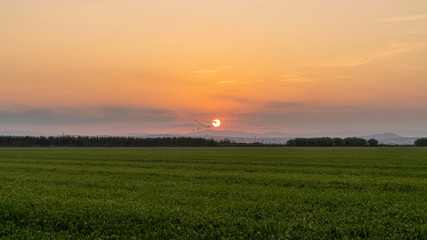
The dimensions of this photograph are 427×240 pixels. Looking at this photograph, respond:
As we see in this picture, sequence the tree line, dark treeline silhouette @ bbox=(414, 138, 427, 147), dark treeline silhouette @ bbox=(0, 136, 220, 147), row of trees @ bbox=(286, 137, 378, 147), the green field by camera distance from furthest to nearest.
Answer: row of trees @ bbox=(286, 137, 378, 147)
dark treeline silhouette @ bbox=(414, 138, 427, 147)
the tree line
dark treeline silhouette @ bbox=(0, 136, 220, 147)
the green field

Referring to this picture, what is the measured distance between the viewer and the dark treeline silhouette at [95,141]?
365ft

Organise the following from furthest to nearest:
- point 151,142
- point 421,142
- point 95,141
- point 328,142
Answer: point 151,142 → point 328,142 → point 95,141 → point 421,142

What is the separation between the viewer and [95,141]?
120m

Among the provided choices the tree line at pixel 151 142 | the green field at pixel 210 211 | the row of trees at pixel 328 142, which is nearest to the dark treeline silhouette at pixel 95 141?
the tree line at pixel 151 142

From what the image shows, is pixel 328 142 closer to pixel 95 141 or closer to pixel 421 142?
pixel 421 142

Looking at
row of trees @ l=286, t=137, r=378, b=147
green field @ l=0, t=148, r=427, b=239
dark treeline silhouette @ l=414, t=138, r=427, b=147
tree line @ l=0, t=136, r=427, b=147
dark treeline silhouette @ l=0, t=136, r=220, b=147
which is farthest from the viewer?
row of trees @ l=286, t=137, r=378, b=147

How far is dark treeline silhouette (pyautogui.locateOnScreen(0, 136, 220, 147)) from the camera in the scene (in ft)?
365

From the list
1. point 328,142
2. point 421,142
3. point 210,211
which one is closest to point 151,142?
point 328,142

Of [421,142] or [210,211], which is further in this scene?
[421,142]

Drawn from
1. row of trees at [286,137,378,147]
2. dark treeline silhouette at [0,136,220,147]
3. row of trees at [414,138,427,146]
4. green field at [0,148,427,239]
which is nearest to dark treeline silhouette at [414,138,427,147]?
row of trees at [414,138,427,146]

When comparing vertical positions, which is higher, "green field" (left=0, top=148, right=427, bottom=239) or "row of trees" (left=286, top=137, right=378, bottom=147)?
"row of trees" (left=286, top=137, right=378, bottom=147)

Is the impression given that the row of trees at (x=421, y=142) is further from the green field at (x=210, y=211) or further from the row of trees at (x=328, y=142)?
the green field at (x=210, y=211)

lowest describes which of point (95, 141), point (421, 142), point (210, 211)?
point (210, 211)

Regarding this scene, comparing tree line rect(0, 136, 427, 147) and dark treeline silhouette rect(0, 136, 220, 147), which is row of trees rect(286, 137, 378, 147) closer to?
tree line rect(0, 136, 427, 147)
